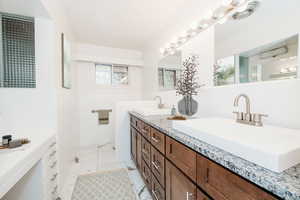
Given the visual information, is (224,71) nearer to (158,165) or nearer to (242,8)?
(242,8)

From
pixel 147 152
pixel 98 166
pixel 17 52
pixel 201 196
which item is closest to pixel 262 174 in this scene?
pixel 201 196

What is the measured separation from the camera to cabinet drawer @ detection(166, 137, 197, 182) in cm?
73

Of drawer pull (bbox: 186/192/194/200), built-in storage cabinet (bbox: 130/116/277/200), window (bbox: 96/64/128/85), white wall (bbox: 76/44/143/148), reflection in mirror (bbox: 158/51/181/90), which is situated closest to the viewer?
built-in storage cabinet (bbox: 130/116/277/200)

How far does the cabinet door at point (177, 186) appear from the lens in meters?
0.75

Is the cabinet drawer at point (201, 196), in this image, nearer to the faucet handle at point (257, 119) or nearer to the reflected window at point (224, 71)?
the faucet handle at point (257, 119)

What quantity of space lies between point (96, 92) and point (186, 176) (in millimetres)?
2790

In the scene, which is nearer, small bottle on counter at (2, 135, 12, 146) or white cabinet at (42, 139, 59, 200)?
small bottle on counter at (2, 135, 12, 146)

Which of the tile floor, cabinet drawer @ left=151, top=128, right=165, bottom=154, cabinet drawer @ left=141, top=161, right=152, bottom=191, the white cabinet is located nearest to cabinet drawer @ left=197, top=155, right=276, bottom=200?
cabinet drawer @ left=151, top=128, right=165, bottom=154

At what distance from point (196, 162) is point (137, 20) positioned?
7.00ft

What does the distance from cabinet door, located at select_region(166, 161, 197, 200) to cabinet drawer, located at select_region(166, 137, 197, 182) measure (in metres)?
0.05

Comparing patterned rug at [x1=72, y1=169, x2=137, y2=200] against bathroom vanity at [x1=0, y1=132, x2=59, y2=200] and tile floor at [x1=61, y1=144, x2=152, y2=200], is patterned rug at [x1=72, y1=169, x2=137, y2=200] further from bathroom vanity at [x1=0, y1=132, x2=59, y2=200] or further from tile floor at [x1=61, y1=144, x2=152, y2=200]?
bathroom vanity at [x1=0, y1=132, x2=59, y2=200]

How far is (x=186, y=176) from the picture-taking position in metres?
0.79

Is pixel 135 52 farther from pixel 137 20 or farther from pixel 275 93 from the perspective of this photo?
pixel 275 93

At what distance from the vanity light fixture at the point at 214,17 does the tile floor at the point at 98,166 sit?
194 centimetres
